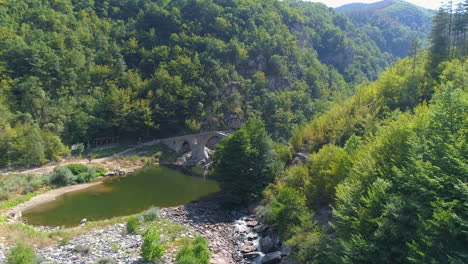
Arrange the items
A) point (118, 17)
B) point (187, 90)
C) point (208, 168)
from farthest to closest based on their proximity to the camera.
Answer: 1. point (118, 17)
2. point (187, 90)
3. point (208, 168)

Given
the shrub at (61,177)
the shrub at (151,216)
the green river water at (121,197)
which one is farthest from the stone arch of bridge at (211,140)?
the shrub at (151,216)

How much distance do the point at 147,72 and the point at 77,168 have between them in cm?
3819

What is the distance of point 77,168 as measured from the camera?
4778 centimetres

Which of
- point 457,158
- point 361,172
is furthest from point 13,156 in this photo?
point 457,158

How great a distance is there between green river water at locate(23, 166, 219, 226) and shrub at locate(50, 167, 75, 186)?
3193 mm

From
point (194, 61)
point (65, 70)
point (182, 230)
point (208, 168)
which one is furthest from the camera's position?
point (194, 61)

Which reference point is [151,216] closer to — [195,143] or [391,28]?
[195,143]

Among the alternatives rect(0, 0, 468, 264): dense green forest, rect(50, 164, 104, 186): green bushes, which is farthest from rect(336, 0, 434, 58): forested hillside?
rect(50, 164, 104, 186): green bushes

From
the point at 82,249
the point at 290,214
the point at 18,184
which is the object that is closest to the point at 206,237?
the point at 290,214

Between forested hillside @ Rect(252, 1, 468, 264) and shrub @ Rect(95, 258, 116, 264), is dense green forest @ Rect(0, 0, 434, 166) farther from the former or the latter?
forested hillside @ Rect(252, 1, 468, 264)

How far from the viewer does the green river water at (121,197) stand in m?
34.8

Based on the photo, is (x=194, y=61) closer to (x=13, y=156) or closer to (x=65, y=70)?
(x=65, y=70)

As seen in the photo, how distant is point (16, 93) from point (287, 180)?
49.5 metres

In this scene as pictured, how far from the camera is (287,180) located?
111 feet
